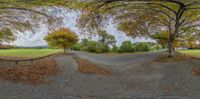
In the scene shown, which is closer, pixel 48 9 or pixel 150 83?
pixel 150 83

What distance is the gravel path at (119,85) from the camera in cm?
1429

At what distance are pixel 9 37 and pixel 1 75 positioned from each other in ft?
50.4

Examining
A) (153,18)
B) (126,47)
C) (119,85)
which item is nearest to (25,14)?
(119,85)

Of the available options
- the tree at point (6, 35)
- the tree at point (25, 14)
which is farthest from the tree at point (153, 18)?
the tree at point (6, 35)

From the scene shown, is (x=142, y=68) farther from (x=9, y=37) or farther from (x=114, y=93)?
(x=9, y=37)

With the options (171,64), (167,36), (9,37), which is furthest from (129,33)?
(9,37)

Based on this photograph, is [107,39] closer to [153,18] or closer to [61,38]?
[61,38]

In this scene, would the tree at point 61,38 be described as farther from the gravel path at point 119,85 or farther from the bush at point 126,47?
the gravel path at point 119,85

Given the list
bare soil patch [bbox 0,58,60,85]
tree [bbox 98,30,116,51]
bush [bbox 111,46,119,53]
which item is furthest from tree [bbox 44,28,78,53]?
bare soil patch [bbox 0,58,60,85]

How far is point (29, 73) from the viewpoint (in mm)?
19172

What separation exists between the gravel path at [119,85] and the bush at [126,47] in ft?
69.0

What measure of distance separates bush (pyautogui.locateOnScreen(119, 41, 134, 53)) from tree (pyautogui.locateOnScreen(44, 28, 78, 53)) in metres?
10.8

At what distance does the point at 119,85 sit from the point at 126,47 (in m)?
28.6

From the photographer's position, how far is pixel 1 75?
18.0 meters
